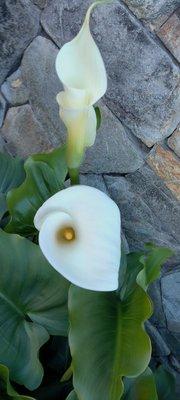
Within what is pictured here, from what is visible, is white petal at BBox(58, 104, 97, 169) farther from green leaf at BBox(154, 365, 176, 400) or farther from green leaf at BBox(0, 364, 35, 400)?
green leaf at BBox(154, 365, 176, 400)

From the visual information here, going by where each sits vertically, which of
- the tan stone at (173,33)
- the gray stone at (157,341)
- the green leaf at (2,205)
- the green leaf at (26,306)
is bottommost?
the gray stone at (157,341)

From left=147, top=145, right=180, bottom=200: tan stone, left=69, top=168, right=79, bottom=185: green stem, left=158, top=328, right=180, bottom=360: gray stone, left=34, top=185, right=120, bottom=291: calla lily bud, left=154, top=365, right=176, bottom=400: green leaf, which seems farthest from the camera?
left=158, top=328, right=180, bottom=360: gray stone

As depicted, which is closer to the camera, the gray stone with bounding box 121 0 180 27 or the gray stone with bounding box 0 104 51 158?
the gray stone with bounding box 121 0 180 27

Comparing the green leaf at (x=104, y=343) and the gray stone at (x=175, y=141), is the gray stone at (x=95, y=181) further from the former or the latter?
the green leaf at (x=104, y=343)

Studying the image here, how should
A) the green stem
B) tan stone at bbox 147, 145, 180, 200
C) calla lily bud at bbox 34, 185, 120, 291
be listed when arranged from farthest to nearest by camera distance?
tan stone at bbox 147, 145, 180, 200 < the green stem < calla lily bud at bbox 34, 185, 120, 291

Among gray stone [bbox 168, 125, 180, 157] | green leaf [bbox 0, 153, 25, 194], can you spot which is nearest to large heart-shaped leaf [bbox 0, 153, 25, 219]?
green leaf [bbox 0, 153, 25, 194]

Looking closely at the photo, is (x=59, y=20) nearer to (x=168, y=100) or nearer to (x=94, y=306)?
(x=168, y=100)

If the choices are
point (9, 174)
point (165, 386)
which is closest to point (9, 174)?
point (9, 174)

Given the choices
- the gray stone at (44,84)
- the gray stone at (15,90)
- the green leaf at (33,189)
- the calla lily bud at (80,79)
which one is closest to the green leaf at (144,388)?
the green leaf at (33,189)
